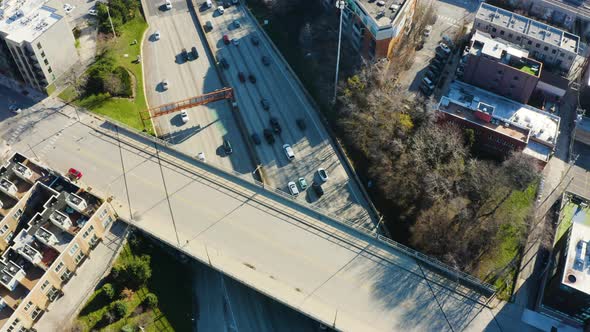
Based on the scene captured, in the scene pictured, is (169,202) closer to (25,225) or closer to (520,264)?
(25,225)

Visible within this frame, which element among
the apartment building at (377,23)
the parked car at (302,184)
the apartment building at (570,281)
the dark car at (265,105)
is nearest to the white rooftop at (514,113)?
the apartment building at (377,23)

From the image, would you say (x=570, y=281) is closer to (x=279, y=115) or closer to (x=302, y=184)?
(x=302, y=184)

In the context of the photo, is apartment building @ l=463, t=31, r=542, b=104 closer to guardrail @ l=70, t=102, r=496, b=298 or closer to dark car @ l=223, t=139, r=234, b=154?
guardrail @ l=70, t=102, r=496, b=298

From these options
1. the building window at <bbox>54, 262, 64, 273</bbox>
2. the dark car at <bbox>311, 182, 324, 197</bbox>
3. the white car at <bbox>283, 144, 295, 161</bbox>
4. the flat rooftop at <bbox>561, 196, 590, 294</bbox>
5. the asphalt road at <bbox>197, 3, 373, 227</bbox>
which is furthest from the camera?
the white car at <bbox>283, 144, 295, 161</bbox>

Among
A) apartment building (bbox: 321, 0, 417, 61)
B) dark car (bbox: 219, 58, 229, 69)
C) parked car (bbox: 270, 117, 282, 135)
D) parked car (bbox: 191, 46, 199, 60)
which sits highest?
apartment building (bbox: 321, 0, 417, 61)

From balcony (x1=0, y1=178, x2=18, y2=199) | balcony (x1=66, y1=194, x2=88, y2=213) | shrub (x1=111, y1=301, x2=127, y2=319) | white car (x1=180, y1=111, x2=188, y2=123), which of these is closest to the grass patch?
shrub (x1=111, y1=301, x2=127, y2=319)

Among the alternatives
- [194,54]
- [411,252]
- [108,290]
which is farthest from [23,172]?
[411,252]
